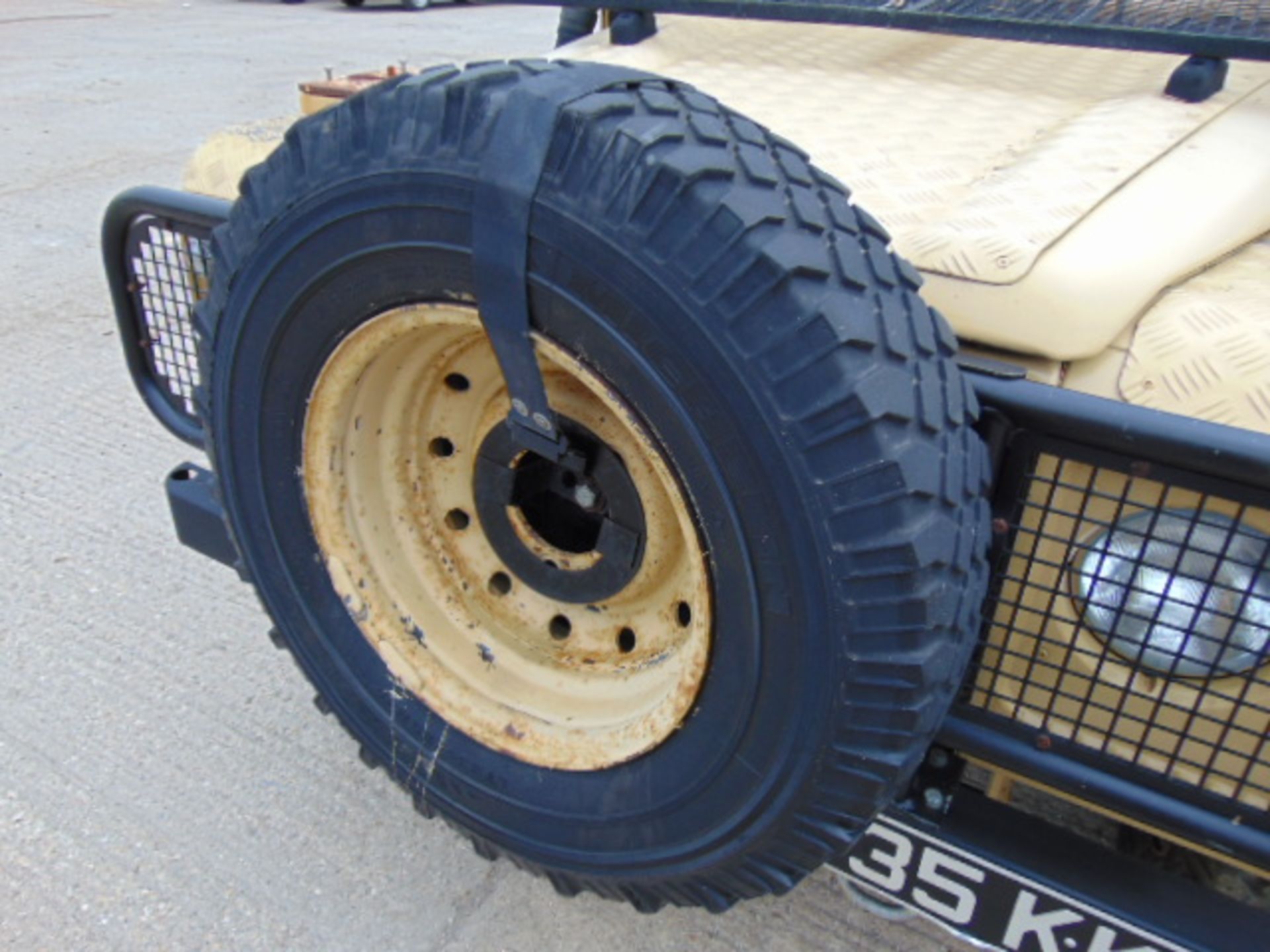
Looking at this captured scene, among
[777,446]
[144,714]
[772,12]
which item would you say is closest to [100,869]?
[144,714]

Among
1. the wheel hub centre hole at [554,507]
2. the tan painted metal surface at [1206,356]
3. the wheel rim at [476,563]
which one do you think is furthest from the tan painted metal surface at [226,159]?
the tan painted metal surface at [1206,356]

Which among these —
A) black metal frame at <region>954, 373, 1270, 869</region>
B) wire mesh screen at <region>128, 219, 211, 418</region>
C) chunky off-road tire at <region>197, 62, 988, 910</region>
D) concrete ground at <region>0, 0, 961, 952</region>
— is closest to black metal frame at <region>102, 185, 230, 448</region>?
wire mesh screen at <region>128, 219, 211, 418</region>

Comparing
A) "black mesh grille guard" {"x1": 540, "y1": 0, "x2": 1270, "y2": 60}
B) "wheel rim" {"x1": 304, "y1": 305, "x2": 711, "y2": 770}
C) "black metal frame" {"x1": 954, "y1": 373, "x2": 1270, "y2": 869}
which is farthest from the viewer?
"black mesh grille guard" {"x1": 540, "y1": 0, "x2": 1270, "y2": 60}

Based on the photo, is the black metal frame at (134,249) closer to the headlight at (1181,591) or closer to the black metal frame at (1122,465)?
the black metal frame at (1122,465)

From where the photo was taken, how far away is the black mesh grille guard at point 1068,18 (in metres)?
1.86

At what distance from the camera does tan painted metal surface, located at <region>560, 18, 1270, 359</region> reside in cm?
142

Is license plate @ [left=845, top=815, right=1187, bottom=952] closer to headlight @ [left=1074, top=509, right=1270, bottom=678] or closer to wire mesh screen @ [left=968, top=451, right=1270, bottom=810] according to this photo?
wire mesh screen @ [left=968, top=451, right=1270, bottom=810]

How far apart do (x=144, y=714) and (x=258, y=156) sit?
123 centimetres

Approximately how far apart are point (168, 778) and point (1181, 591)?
194 cm

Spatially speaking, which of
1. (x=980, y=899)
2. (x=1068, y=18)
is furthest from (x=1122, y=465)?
(x=1068, y=18)

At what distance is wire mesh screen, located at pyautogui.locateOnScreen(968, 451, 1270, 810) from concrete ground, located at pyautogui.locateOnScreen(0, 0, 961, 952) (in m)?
0.79

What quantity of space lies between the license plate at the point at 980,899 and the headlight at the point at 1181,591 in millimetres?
359

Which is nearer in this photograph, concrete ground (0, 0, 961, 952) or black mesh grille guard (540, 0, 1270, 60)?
black mesh grille guard (540, 0, 1270, 60)

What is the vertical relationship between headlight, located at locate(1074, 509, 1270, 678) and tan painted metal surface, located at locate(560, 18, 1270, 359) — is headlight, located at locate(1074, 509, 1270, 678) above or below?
below
